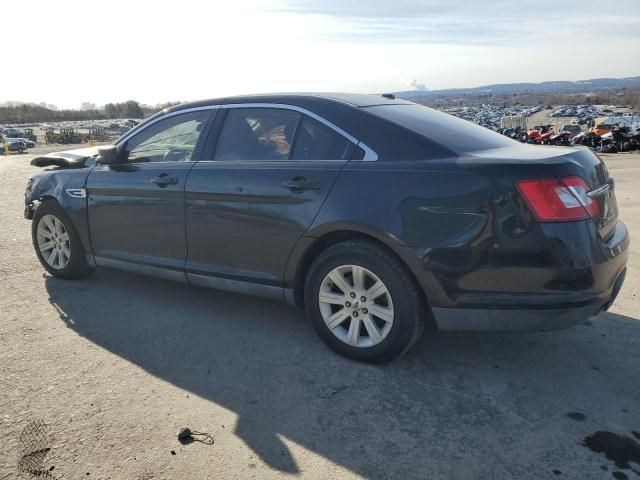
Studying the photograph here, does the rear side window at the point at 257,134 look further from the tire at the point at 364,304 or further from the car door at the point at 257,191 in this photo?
the tire at the point at 364,304

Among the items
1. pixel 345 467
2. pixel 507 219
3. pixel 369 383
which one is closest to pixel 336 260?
pixel 369 383

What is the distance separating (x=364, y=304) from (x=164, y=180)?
1893 millimetres

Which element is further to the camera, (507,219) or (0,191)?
(0,191)

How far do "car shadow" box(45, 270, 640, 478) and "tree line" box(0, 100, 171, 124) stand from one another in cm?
10585

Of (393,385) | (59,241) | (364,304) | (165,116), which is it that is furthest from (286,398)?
(59,241)

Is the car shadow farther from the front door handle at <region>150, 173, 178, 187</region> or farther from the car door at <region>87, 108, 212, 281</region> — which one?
the front door handle at <region>150, 173, 178, 187</region>

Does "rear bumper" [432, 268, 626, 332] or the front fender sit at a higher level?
the front fender

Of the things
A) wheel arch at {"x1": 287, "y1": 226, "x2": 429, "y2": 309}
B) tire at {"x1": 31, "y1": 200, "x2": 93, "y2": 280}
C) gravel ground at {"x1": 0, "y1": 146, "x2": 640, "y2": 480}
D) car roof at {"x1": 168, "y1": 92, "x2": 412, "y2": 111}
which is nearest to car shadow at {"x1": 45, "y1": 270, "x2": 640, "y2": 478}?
gravel ground at {"x1": 0, "y1": 146, "x2": 640, "y2": 480}

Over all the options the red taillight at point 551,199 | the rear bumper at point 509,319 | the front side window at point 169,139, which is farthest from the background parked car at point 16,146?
the red taillight at point 551,199

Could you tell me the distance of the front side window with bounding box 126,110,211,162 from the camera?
14.0ft

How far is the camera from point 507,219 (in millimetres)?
2904

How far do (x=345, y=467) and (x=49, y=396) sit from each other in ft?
5.88

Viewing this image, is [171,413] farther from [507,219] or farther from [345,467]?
[507,219]

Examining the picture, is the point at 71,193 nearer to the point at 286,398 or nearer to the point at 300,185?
the point at 300,185
